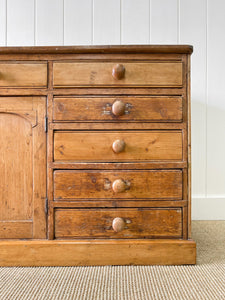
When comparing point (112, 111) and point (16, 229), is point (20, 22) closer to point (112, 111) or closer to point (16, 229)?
point (112, 111)

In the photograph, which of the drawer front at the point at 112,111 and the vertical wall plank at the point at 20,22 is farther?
the vertical wall plank at the point at 20,22

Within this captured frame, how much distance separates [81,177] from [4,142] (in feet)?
1.05

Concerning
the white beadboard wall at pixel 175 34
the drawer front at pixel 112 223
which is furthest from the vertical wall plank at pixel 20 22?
the drawer front at pixel 112 223

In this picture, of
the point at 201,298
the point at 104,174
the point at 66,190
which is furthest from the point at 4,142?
the point at 201,298

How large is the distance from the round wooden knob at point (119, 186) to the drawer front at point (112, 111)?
0.24m

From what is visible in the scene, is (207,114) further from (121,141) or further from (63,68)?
(63,68)

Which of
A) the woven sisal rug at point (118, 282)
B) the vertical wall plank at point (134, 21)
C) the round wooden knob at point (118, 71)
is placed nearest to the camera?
the woven sisal rug at point (118, 282)

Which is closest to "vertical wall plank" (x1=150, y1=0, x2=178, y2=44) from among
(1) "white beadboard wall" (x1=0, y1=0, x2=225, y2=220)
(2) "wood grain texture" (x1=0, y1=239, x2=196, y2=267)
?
(1) "white beadboard wall" (x1=0, y1=0, x2=225, y2=220)

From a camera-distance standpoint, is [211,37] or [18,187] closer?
[18,187]

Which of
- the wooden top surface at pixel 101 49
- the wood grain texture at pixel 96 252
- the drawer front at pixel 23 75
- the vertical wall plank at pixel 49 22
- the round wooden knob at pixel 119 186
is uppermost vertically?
the vertical wall plank at pixel 49 22

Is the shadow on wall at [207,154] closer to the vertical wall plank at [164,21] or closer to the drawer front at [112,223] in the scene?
the vertical wall plank at [164,21]

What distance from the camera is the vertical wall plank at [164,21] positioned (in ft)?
4.96

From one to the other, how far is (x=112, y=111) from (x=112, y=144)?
4.9 inches

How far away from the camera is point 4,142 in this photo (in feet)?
Answer: 3.10
